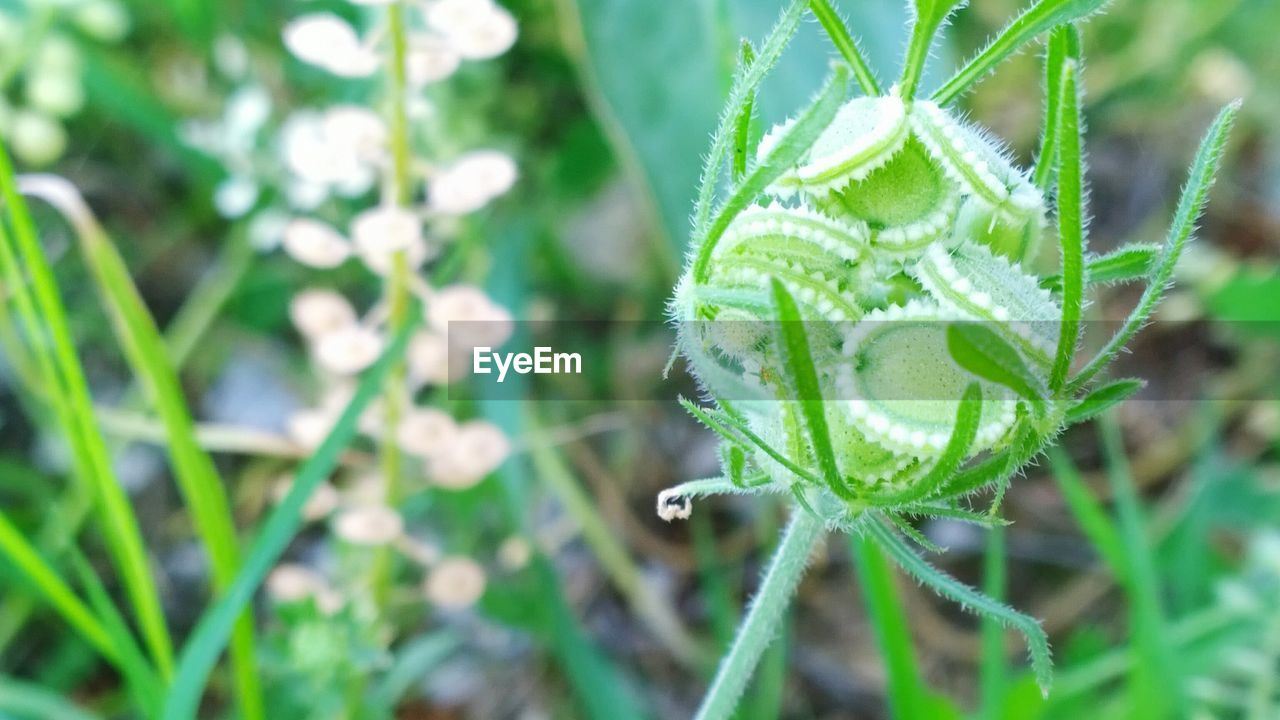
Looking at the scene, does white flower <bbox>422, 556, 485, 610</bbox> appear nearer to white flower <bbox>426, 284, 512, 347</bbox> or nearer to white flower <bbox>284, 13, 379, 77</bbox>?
white flower <bbox>426, 284, 512, 347</bbox>

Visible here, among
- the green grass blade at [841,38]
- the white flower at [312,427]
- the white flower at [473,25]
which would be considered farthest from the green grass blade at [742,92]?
the white flower at [312,427]

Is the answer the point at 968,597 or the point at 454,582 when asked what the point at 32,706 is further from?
the point at 968,597

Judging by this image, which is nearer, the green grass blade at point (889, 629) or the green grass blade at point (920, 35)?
the green grass blade at point (920, 35)

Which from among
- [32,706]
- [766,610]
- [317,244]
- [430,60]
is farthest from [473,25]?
[32,706]

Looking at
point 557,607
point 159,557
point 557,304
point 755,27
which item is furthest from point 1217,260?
point 159,557

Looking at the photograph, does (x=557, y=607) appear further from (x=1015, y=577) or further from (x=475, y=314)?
(x=1015, y=577)

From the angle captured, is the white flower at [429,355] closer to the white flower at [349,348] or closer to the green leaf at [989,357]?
the white flower at [349,348]

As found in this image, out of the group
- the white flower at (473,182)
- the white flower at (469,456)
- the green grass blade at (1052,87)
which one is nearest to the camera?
the green grass blade at (1052,87)
